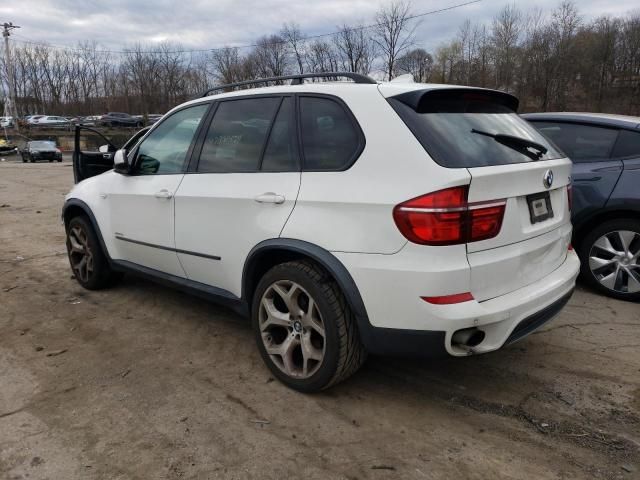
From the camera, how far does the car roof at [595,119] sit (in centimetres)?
458

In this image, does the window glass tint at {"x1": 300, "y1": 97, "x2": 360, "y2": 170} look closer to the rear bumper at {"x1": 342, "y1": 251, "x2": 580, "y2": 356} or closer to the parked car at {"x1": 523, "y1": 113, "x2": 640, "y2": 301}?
the rear bumper at {"x1": 342, "y1": 251, "x2": 580, "y2": 356}

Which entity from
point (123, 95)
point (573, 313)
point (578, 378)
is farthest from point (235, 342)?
point (123, 95)

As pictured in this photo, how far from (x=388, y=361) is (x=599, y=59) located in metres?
62.2

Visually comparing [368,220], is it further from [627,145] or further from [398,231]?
[627,145]

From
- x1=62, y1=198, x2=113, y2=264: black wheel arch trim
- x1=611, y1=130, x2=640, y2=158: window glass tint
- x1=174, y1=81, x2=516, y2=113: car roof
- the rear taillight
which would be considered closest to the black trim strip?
x1=62, y1=198, x2=113, y2=264: black wheel arch trim

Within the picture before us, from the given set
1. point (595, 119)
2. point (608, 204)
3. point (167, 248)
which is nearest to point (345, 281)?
point (167, 248)

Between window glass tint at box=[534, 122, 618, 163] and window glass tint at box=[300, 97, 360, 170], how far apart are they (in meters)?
2.61

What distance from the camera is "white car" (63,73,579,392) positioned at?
238cm

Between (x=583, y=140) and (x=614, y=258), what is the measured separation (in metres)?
1.16

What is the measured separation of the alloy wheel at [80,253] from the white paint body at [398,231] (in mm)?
2158

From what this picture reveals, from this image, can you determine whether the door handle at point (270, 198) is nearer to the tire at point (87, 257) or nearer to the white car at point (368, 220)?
the white car at point (368, 220)

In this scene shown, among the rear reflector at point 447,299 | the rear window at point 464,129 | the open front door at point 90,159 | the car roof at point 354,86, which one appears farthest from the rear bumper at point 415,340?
the open front door at point 90,159

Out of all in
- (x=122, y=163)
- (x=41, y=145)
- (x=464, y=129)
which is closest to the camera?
(x=464, y=129)

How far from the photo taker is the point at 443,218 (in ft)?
7.62
